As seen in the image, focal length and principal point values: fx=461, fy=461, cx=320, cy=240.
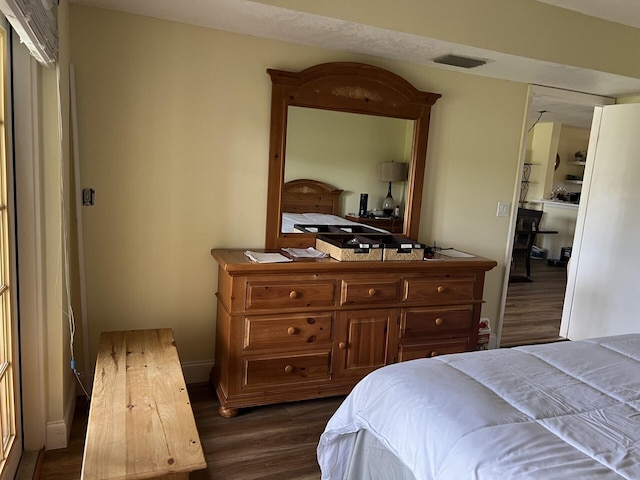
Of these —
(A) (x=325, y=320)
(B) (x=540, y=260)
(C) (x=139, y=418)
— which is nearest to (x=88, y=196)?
(C) (x=139, y=418)

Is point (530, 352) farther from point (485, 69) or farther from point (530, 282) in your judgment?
point (530, 282)

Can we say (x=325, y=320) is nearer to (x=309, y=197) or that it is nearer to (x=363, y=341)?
(x=363, y=341)

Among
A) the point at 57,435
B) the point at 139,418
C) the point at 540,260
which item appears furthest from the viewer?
the point at 540,260

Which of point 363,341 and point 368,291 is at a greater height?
point 368,291

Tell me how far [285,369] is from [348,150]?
1.38 meters

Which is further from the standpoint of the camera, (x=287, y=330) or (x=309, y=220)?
(x=309, y=220)

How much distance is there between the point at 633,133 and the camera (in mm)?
3432

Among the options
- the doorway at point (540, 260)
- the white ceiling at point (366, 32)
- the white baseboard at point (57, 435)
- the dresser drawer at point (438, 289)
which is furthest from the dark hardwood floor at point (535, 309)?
the white baseboard at point (57, 435)

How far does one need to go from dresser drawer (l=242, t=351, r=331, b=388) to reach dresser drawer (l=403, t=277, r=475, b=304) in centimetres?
61

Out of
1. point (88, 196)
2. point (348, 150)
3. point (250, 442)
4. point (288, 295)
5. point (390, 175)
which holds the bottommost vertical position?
point (250, 442)

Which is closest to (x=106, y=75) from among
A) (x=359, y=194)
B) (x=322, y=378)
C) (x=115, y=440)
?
(x=359, y=194)

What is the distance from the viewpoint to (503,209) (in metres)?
3.43

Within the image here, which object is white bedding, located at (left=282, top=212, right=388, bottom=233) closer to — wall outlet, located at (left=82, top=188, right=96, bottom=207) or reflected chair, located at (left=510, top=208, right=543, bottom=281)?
wall outlet, located at (left=82, top=188, right=96, bottom=207)

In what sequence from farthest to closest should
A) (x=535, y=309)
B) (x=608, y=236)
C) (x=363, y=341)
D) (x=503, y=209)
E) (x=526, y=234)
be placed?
1. (x=526, y=234)
2. (x=535, y=309)
3. (x=608, y=236)
4. (x=503, y=209)
5. (x=363, y=341)
